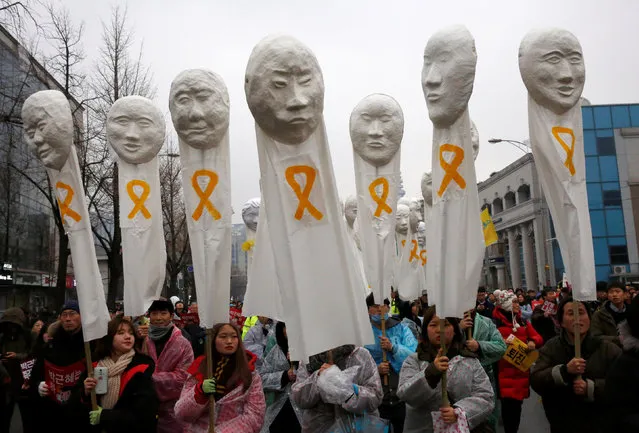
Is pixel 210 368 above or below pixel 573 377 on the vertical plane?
above

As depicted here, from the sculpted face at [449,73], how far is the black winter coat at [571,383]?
2120 millimetres

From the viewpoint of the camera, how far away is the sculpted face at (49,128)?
5.95m

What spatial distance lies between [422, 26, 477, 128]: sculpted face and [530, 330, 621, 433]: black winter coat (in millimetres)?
2120

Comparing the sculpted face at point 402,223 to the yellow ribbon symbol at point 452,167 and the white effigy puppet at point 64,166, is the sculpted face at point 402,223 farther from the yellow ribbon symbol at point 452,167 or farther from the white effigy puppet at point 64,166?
the white effigy puppet at point 64,166

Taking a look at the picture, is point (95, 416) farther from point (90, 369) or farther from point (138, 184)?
point (138, 184)

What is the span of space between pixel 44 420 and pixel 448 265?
388 centimetres

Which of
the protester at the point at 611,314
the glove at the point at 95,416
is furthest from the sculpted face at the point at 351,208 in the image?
the glove at the point at 95,416

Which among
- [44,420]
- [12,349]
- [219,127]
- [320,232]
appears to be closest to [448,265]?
[320,232]

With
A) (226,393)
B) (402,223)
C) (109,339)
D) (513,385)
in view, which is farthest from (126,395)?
(402,223)

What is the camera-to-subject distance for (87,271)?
5812mm

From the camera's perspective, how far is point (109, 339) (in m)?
5.47

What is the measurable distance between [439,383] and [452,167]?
5.85 ft

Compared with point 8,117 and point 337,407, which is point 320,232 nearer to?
point 337,407

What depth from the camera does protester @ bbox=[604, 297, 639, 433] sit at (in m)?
3.71
